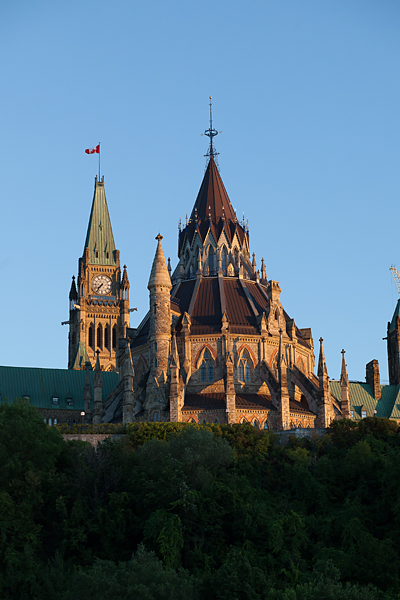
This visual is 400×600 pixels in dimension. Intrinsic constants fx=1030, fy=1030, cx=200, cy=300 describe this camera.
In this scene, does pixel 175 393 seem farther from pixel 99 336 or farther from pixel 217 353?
pixel 99 336

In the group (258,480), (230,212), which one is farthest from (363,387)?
(258,480)

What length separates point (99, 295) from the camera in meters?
168

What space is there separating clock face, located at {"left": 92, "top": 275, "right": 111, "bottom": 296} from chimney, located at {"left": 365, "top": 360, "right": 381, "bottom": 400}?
5227 centimetres

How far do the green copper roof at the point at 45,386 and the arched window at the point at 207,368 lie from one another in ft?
61.5

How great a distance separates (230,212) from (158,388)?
2858cm

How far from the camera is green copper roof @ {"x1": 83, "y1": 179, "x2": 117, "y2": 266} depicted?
170 meters

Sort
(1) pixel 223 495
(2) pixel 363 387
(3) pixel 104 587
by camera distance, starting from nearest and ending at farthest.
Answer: (3) pixel 104 587
(1) pixel 223 495
(2) pixel 363 387

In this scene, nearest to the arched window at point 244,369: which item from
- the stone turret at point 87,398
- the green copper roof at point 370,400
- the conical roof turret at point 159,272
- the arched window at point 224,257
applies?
the conical roof turret at point 159,272

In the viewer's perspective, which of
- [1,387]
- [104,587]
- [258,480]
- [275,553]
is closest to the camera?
[104,587]

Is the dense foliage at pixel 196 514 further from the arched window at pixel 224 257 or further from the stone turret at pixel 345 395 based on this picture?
the arched window at pixel 224 257

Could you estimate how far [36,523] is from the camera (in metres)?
78.9

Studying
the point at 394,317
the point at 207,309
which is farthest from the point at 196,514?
the point at 394,317

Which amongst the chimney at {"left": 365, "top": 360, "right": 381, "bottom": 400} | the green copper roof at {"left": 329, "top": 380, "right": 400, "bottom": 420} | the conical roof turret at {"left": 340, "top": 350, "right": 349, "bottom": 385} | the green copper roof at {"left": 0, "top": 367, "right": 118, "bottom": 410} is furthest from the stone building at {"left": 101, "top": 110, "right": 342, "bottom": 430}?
the chimney at {"left": 365, "top": 360, "right": 381, "bottom": 400}

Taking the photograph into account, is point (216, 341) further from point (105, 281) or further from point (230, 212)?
point (105, 281)
